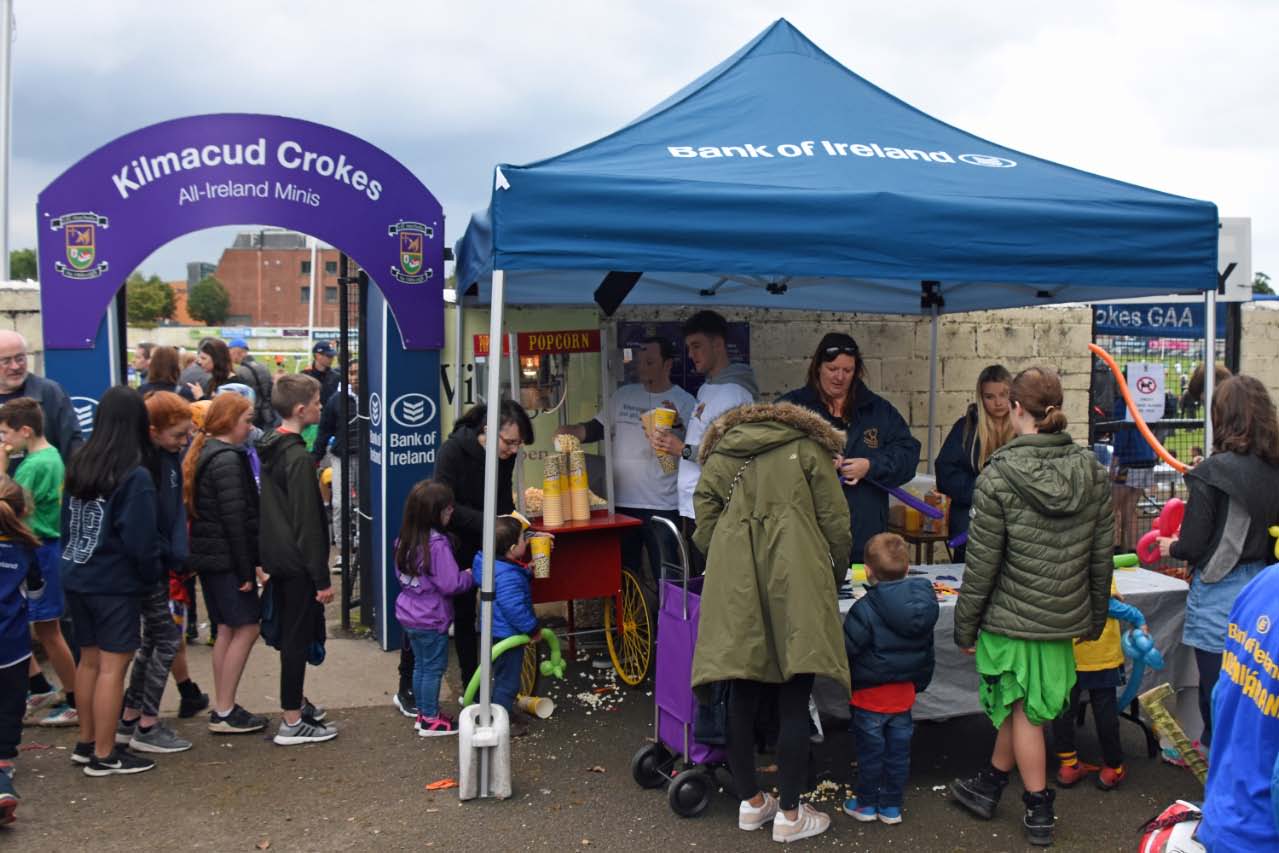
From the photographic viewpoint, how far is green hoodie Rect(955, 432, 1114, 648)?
388 centimetres

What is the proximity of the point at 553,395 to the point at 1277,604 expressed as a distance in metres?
4.67

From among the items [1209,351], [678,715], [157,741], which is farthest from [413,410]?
[1209,351]

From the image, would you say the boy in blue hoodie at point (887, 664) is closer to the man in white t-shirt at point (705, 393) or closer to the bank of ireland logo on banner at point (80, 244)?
the man in white t-shirt at point (705, 393)

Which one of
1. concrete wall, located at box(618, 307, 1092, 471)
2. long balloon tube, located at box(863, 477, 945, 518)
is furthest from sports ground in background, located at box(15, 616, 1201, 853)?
concrete wall, located at box(618, 307, 1092, 471)

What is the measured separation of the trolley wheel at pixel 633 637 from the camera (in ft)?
19.4

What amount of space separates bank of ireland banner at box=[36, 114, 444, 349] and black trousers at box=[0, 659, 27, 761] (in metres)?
2.24

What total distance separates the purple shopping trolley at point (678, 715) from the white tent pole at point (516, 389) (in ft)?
4.20

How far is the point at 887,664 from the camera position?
4.05 metres

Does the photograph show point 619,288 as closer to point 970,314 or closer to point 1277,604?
point 970,314

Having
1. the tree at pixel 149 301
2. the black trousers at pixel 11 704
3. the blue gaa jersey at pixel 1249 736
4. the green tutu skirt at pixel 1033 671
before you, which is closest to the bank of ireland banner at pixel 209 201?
the black trousers at pixel 11 704

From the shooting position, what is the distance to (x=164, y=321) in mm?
89688

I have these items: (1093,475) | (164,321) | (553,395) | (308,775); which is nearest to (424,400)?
(553,395)

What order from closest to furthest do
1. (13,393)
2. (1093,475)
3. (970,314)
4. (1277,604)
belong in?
(1277,604) < (1093,475) < (13,393) < (970,314)

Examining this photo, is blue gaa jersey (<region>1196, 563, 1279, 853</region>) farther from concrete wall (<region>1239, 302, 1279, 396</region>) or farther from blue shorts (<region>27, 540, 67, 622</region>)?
concrete wall (<region>1239, 302, 1279, 396</region>)
